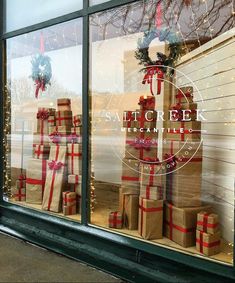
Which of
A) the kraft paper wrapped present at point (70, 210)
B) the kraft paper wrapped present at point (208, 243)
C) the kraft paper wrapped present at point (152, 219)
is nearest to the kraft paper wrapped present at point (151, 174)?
the kraft paper wrapped present at point (152, 219)

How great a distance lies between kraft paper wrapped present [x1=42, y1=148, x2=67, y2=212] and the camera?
4.45 metres

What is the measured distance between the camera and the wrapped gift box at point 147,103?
3830 mm

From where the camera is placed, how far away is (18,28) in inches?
189

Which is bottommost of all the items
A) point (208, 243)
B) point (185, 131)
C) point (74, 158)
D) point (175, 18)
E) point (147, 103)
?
point (208, 243)

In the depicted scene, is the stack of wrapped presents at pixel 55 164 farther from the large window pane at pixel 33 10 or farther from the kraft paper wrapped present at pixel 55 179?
the large window pane at pixel 33 10

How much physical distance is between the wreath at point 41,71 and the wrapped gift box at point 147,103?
1.60 metres

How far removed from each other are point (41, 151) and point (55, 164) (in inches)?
12.5

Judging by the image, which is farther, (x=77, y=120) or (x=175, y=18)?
(x=77, y=120)

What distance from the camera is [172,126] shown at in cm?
364

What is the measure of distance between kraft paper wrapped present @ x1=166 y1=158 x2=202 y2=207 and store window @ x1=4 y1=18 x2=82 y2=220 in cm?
117

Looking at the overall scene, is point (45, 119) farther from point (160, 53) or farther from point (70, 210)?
point (160, 53)

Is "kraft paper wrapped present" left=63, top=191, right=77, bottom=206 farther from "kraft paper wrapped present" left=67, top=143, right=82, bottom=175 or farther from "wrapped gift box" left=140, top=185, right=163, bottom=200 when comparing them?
"wrapped gift box" left=140, top=185, right=163, bottom=200

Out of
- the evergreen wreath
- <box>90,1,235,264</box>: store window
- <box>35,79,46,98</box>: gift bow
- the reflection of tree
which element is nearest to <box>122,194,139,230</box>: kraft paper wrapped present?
<box>90,1,235,264</box>: store window

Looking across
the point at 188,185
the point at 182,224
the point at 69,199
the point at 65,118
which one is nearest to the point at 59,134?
the point at 65,118
